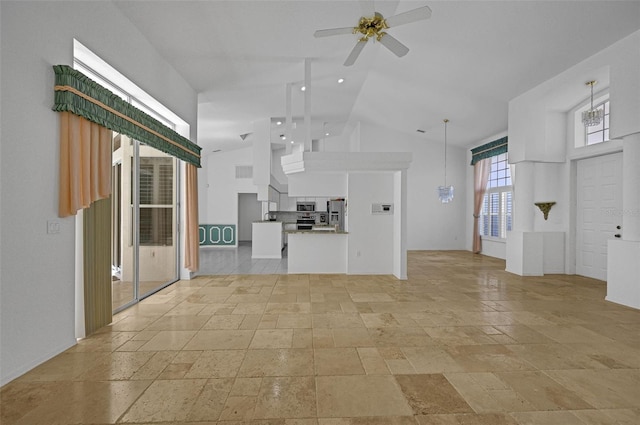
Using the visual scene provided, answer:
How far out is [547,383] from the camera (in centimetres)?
233

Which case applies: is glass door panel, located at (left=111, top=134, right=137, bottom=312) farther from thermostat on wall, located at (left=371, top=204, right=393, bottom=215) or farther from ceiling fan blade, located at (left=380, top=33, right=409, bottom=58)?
thermostat on wall, located at (left=371, top=204, right=393, bottom=215)

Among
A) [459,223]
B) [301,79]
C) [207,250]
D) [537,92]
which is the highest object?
[301,79]

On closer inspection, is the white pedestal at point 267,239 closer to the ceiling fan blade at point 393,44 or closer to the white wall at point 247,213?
the white wall at point 247,213

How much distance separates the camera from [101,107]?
A: 10.4 feet

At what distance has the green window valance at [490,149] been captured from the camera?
8.14 m

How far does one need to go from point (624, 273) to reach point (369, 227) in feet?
12.7

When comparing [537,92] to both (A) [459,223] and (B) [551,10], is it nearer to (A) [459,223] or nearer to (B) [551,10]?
(B) [551,10]

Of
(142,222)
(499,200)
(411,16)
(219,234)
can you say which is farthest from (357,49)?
(219,234)

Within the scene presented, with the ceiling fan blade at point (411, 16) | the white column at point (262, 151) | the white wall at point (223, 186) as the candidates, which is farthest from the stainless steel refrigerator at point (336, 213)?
the ceiling fan blade at point (411, 16)

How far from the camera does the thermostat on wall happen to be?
6.53m

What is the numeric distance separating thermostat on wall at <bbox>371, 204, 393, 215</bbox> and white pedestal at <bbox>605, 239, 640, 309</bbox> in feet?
11.2

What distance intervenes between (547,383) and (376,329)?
1.53 metres

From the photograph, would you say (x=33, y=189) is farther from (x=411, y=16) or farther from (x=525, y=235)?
(x=525, y=235)

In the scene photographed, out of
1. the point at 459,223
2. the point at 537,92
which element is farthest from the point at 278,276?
the point at 459,223
